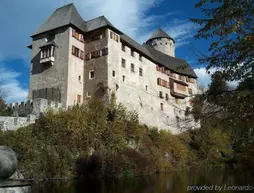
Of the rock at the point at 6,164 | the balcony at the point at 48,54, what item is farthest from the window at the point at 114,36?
the rock at the point at 6,164

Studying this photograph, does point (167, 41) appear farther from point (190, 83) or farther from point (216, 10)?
point (216, 10)

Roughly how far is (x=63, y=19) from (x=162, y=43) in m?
32.3

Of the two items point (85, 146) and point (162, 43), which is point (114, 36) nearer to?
point (85, 146)

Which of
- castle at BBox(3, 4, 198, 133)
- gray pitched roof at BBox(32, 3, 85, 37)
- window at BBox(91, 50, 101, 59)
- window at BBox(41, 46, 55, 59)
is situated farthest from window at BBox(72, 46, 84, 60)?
gray pitched roof at BBox(32, 3, 85, 37)

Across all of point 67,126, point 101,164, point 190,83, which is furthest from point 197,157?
point 67,126

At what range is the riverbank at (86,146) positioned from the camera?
2064 cm

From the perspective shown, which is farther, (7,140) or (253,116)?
(7,140)

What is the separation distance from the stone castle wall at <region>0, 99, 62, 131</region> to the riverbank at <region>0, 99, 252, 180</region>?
4.09 feet

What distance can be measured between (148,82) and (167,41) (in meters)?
23.7

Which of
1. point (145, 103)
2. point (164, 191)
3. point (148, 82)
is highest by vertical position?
point (148, 82)

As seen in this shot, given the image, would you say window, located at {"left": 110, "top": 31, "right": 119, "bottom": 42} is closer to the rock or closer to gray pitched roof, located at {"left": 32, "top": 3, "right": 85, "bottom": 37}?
gray pitched roof, located at {"left": 32, "top": 3, "right": 85, "bottom": 37}

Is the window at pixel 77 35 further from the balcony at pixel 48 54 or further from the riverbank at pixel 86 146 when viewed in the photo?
the riverbank at pixel 86 146

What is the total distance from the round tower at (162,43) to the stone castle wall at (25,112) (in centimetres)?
3828

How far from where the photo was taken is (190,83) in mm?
52500
